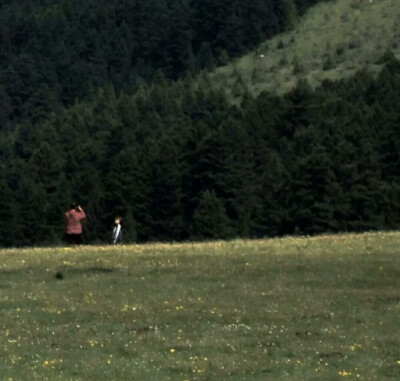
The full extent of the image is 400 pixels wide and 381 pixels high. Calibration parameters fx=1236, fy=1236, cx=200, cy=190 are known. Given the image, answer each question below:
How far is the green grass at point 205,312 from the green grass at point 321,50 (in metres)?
120

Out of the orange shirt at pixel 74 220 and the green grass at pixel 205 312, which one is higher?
the orange shirt at pixel 74 220

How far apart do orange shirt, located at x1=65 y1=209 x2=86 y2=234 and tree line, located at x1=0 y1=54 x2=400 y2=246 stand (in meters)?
45.0

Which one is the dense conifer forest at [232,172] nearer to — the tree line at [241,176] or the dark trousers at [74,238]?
the tree line at [241,176]

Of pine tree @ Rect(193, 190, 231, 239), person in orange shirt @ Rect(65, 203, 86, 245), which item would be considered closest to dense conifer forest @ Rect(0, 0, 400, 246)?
pine tree @ Rect(193, 190, 231, 239)

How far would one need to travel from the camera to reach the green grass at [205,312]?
67.9 ft

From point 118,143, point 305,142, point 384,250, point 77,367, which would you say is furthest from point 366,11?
point 77,367

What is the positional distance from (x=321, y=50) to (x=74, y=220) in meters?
135

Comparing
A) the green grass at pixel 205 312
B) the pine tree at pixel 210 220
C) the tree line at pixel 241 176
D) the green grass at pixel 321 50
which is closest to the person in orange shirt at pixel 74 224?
the green grass at pixel 205 312

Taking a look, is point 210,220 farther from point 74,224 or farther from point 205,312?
point 205,312

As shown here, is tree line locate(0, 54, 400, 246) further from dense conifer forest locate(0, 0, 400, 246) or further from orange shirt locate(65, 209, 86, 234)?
orange shirt locate(65, 209, 86, 234)

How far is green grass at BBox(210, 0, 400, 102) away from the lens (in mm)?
159250

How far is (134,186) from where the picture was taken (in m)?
98.1

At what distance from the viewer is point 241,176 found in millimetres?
100812

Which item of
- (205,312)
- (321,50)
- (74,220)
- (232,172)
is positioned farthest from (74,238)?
(321,50)
